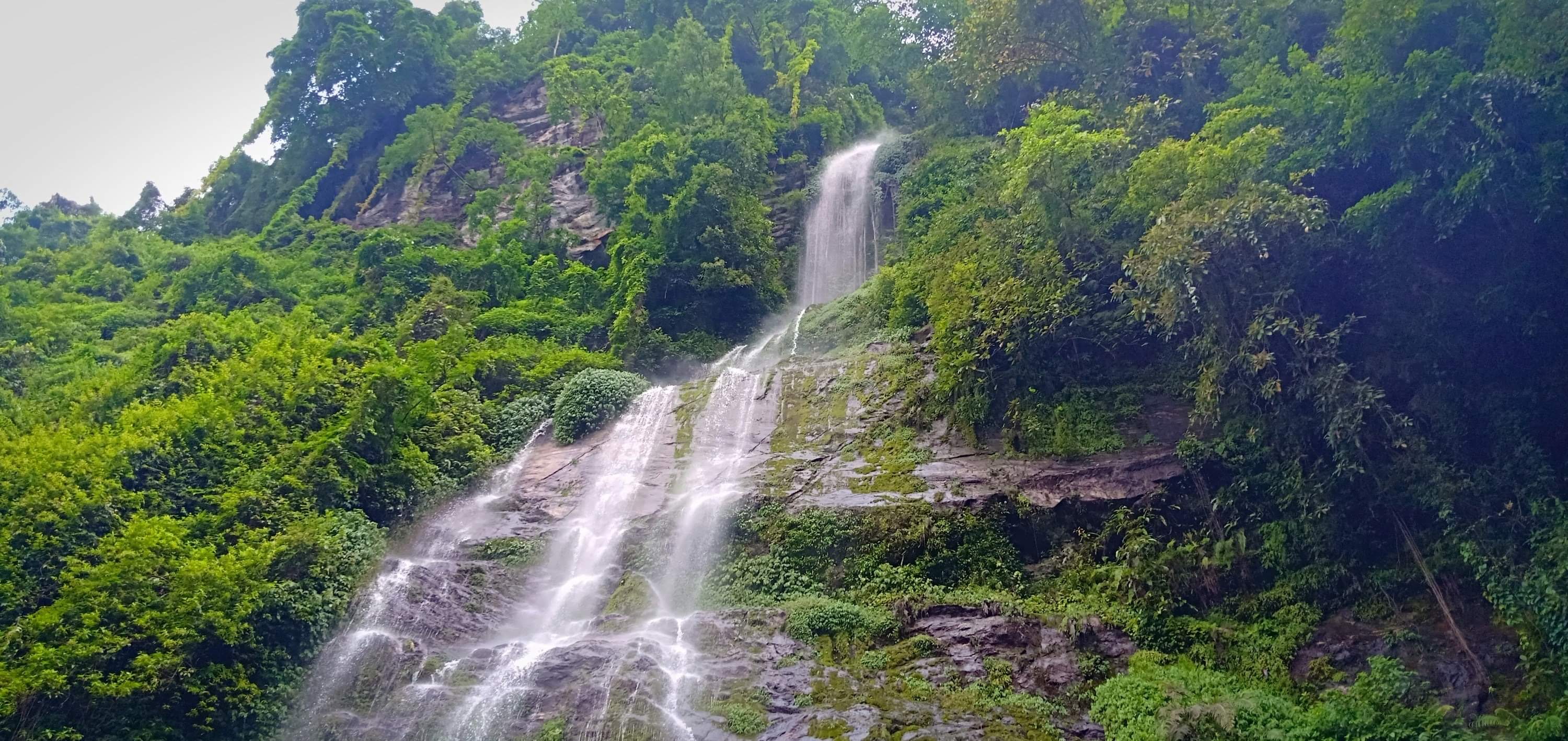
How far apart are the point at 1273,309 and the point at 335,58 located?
34.6 m

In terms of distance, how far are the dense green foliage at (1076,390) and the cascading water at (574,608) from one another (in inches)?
24.5

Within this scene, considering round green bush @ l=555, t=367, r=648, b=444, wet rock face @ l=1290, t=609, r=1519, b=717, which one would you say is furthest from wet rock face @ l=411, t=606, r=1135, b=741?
round green bush @ l=555, t=367, r=648, b=444

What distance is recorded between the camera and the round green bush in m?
18.9

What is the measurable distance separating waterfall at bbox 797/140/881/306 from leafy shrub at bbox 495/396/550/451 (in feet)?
26.8

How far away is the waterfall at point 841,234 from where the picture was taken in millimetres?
25781

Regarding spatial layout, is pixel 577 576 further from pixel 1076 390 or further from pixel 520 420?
pixel 1076 390

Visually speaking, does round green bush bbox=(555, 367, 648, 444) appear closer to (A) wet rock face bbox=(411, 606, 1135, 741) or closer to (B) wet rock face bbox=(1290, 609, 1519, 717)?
(A) wet rock face bbox=(411, 606, 1135, 741)

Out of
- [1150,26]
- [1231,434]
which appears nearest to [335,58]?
[1150,26]

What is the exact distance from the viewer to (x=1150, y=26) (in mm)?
21094

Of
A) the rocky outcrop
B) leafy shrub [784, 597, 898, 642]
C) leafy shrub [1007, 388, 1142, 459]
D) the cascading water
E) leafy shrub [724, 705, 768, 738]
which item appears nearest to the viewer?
leafy shrub [724, 705, 768, 738]

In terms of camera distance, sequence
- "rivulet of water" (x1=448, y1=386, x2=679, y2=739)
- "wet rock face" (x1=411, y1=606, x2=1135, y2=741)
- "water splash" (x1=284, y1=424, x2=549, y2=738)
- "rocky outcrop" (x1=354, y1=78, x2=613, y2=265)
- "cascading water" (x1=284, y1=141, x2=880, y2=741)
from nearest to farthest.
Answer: "wet rock face" (x1=411, y1=606, x2=1135, y2=741)
"cascading water" (x1=284, y1=141, x2=880, y2=741)
"rivulet of water" (x1=448, y1=386, x2=679, y2=739)
"water splash" (x1=284, y1=424, x2=549, y2=738)
"rocky outcrop" (x1=354, y1=78, x2=613, y2=265)

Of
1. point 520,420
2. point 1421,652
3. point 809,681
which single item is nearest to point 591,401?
point 520,420

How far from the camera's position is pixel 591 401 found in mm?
19312

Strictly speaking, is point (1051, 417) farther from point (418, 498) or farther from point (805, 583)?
point (418, 498)
